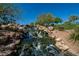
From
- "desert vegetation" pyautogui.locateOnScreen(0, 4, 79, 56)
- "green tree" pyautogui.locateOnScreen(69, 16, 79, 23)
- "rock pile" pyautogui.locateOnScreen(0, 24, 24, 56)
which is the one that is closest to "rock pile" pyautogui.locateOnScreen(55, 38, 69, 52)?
"desert vegetation" pyautogui.locateOnScreen(0, 4, 79, 56)

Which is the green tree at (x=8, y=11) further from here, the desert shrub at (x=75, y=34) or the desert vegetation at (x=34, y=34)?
the desert shrub at (x=75, y=34)

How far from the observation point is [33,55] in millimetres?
1485

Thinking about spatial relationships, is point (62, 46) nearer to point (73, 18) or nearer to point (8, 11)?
point (73, 18)

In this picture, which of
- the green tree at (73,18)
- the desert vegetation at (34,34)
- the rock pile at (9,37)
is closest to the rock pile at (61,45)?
the desert vegetation at (34,34)

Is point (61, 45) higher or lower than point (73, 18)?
lower

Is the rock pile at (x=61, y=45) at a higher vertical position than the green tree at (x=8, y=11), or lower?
lower

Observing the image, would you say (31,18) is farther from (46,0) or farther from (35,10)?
(46,0)

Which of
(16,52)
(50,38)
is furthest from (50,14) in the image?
(16,52)

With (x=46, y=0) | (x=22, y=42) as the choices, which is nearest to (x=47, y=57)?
(x=22, y=42)

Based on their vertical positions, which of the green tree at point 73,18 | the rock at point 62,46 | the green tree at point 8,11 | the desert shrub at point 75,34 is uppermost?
the green tree at point 8,11

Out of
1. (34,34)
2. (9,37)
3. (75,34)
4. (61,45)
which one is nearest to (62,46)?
(61,45)

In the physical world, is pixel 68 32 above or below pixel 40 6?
below

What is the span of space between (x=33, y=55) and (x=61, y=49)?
23 cm

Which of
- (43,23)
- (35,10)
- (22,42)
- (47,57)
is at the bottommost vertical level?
(47,57)
